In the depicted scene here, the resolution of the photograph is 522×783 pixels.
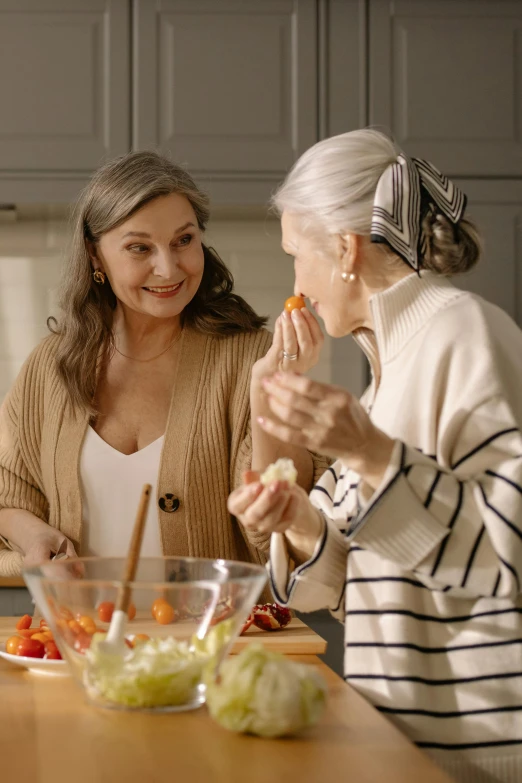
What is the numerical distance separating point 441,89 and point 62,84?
1.08 metres

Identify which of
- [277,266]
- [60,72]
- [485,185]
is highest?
[60,72]

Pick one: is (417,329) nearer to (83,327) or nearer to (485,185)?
(83,327)

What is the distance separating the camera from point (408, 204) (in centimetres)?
117

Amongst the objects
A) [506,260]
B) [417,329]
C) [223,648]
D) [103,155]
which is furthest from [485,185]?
[223,648]

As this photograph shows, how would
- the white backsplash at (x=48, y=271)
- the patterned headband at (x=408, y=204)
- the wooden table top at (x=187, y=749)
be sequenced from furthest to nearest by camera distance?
the white backsplash at (x=48, y=271), the patterned headband at (x=408, y=204), the wooden table top at (x=187, y=749)

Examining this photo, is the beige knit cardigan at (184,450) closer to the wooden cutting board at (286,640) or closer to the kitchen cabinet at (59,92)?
the wooden cutting board at (286,640)

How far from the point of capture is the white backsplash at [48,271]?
2986mm

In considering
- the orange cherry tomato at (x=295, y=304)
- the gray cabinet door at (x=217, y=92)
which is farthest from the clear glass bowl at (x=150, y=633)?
the gray cabinet door at (x=217, y=92)

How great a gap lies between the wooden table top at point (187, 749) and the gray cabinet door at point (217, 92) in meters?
1.97

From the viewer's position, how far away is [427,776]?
2.63 feet

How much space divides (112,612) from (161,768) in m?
0.19

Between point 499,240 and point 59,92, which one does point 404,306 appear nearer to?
point 499,240

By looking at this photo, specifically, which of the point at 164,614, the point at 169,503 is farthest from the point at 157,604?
the point at 169,503

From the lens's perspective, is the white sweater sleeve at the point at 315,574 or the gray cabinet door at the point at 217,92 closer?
the white sweater sleeve at the point at 315,574
